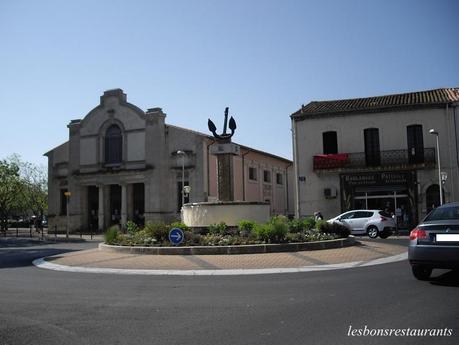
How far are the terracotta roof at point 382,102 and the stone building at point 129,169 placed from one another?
872 centimetres

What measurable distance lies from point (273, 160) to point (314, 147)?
694 inches

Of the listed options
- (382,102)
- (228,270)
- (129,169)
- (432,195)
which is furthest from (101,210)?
(228,270)

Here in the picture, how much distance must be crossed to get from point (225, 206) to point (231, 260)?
6289 mm

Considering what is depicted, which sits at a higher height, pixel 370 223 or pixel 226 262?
pixel 370 223

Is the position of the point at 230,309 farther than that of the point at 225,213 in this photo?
No

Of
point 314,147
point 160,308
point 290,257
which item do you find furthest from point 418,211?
point 160,308

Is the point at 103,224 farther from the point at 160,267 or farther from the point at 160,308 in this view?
the point at 160,308

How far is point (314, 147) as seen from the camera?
3428 centimetres

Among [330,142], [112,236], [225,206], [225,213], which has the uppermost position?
[330,142]

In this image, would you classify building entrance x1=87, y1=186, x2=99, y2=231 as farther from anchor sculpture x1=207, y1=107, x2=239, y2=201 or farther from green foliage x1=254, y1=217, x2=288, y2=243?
green foliage x1=254, y1=217, x2=288, y2=243

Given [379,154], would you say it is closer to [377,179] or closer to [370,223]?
[377,179]

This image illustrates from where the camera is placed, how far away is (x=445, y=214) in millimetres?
8867

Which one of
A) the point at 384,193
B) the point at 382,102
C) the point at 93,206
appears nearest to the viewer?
the point at 384,193

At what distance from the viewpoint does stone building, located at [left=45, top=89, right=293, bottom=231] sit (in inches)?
1535
